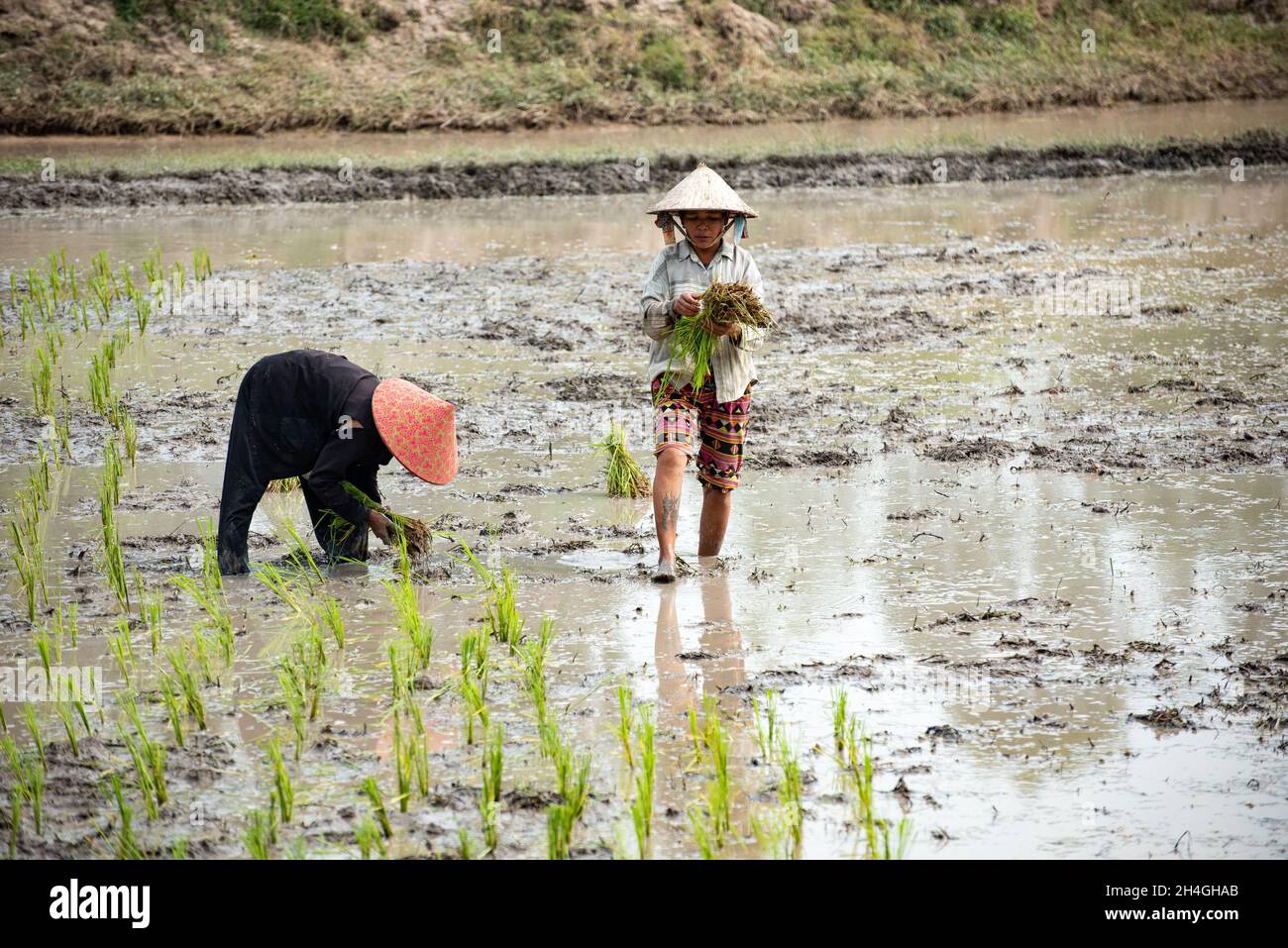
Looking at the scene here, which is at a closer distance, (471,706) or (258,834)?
(258,834)

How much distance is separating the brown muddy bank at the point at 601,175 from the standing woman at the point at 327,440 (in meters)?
10.4

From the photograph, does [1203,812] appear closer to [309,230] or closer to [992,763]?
[992,763]

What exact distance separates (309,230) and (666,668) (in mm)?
9724

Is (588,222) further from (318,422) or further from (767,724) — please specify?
(767,724)

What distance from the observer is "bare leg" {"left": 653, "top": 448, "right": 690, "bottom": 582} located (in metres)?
5.06

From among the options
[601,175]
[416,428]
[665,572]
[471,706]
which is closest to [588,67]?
[601,175]

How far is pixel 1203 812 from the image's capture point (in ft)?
11.2

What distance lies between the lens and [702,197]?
16.4 feet

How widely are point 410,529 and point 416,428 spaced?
55 centimetres

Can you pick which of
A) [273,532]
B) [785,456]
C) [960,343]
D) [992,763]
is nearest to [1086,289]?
[960,343]

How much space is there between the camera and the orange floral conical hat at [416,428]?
4.74 meters

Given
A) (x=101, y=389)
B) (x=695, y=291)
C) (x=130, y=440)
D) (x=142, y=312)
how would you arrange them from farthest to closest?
1. (x=142, y=312)
2. (x=101, y=389)
3. (x=130, y=440)
4. (x=695, y=291)

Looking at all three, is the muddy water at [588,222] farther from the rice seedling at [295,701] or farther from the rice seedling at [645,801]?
the rice seedling at [645,801]

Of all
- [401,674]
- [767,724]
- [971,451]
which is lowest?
[767,724]
